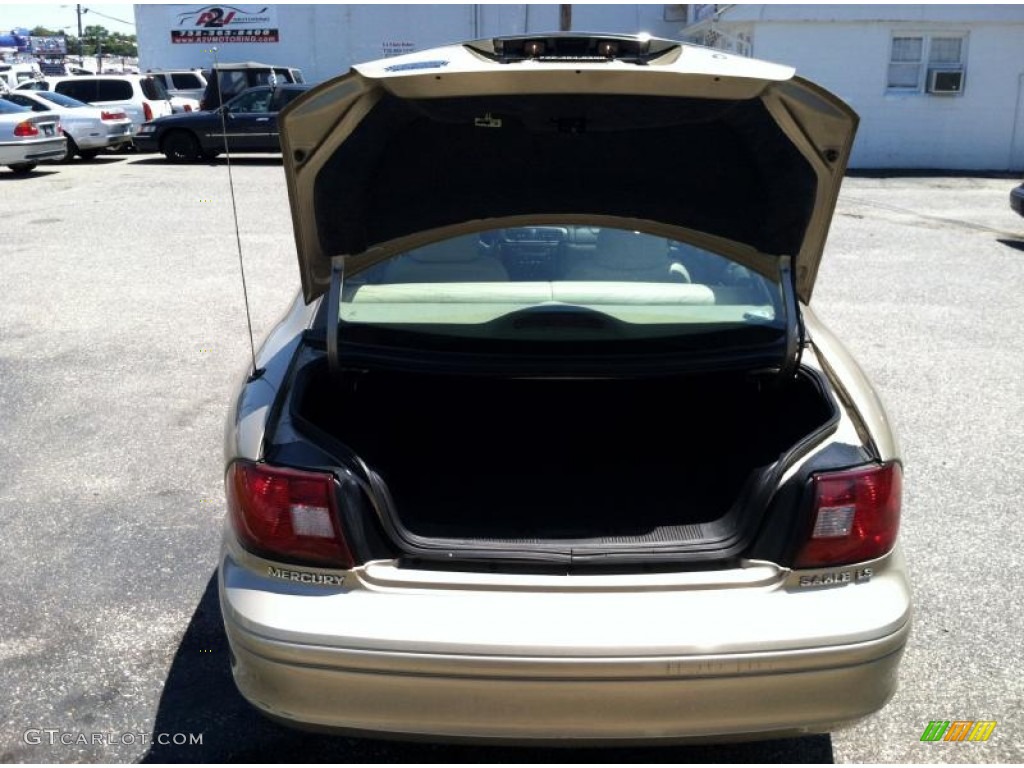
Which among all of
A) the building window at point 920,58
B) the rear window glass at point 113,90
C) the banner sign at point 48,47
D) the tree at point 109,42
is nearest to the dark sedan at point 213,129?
the rear window glass at point 113,90

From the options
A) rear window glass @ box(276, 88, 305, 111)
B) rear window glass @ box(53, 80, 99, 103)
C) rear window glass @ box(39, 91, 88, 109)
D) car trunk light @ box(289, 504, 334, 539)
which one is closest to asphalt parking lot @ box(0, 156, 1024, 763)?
car trunk light @ box(289, 504, 334, 539)

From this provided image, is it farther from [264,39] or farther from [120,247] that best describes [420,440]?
[264,39]

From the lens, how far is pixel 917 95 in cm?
2181

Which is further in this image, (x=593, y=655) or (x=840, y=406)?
(x=840, y=406)

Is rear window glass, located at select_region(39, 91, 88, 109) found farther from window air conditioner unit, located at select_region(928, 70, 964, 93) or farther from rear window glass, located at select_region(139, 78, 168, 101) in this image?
window air conditioner unit, located at select_region(928, 70, 964, 93)

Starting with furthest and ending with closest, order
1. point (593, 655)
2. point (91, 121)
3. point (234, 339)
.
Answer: point (91, 121), point (234, 339), point (593, 655)

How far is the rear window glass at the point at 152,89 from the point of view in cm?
2327

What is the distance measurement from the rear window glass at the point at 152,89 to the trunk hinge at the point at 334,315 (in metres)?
22.4

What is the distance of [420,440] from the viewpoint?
11.5 feet

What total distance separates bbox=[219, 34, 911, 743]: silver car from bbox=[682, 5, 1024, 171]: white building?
65.0 feet

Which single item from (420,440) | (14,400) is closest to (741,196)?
(420,440)

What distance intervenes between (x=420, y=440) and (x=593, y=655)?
1345 mm

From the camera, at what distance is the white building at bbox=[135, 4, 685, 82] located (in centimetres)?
2991

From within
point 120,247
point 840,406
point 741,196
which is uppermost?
point 741,196
